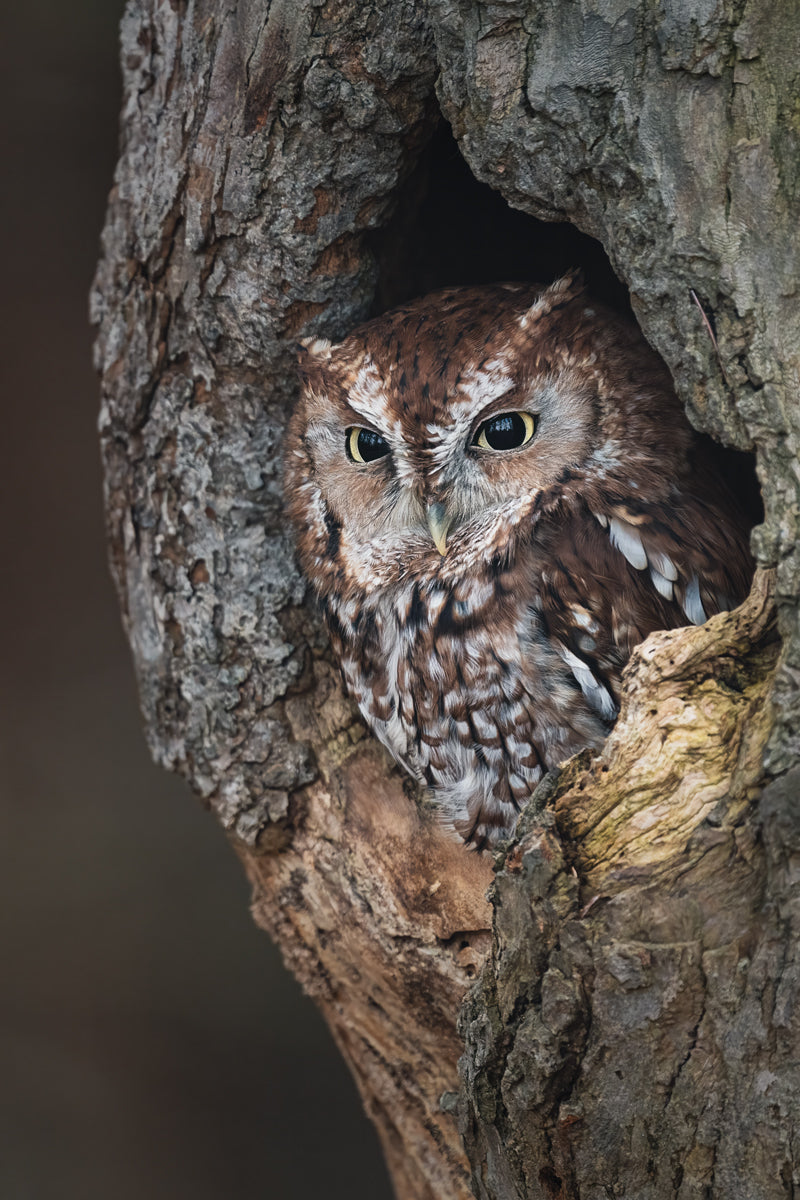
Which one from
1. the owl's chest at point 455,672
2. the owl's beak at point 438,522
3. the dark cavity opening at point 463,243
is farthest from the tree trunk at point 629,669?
the owl's beak at point 438,522

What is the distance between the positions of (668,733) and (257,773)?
97 cm

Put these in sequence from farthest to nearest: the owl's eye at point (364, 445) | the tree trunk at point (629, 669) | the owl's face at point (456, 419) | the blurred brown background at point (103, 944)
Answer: the blurred brown background at point (103, 944) < the owl's eye at point (364, 445) < the owl's face at point (456, 419) < the tree trunk at point (629, 669)

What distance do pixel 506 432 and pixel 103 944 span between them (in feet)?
8.57

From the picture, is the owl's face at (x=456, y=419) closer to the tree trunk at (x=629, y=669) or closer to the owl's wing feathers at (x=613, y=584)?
the owl's wing feathers at (x=613, y=584)

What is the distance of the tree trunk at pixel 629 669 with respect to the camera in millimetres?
1219

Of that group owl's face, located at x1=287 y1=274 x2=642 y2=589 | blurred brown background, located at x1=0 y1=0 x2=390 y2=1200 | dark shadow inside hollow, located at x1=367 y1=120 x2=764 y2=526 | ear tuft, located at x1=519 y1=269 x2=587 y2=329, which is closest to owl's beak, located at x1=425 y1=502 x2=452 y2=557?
owl's face, located at x1=287 y1=274 x2=642 y2=589

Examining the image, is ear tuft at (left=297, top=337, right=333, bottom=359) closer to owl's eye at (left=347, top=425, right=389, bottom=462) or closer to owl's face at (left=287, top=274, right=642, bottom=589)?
owl's face at (left=287, top=274, right=642, bottom=589)

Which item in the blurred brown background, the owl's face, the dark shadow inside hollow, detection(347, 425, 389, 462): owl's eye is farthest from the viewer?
the blurred brown background

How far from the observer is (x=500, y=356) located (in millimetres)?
1545

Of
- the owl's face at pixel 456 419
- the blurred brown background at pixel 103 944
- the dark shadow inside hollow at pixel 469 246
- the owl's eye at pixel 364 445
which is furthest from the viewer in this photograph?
the blurred brown background at pixel 103 944

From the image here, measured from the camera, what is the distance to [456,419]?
5.01 feet

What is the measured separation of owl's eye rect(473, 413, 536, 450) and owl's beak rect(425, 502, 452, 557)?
0.39ft

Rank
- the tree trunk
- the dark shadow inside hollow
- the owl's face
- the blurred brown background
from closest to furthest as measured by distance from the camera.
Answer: the tree trunk, the owl's face, the dark shadow inside hollow, the blurred brown background

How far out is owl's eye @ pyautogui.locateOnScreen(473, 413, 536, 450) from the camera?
1.57m
